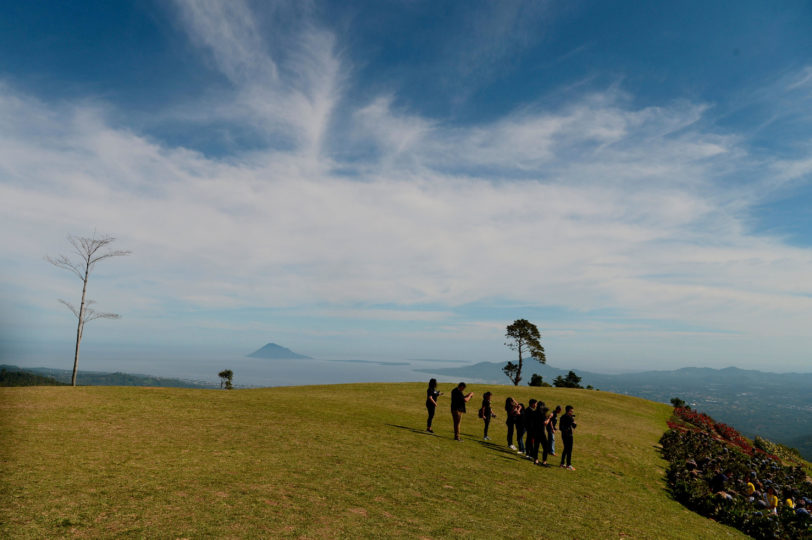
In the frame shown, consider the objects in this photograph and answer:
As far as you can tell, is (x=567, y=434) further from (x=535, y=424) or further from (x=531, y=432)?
(x=531, y=432)

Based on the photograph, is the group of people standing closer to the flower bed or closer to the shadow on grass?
the shadow on grass

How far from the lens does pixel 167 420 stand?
1719 cm

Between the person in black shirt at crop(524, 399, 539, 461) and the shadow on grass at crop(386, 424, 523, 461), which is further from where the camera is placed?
the shadow on grass at crop(386, 424, 523, 461)

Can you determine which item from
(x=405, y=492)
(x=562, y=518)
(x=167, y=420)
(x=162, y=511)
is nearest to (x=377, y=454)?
(x=405, y=492)

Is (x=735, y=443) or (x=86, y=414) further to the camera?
(x=735, y=443)

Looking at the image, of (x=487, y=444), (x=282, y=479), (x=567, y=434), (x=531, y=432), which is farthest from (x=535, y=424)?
(x=282, y=479)

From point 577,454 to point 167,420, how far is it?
748 inches

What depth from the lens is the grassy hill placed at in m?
8.26

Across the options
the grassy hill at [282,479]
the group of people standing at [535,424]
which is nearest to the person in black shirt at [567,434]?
the group of people standing at [535,424]

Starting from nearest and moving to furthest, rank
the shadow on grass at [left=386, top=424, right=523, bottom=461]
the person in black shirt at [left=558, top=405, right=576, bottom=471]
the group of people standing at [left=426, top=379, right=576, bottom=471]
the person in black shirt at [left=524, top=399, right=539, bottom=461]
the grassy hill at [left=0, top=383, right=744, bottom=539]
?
the grassy hill at [left=0, top=383, right=744, bottom=539] → the person in black shirt at [left=558, top=405, right=576, bottom=471] → the group of people standing at [left=426, top=379, right=576, bottom=471] → the person in black shirt at [left=524, top=399, right=539, bottom=461] → the shadow on grass at [left=386, top=424, right=523, bottom=461]

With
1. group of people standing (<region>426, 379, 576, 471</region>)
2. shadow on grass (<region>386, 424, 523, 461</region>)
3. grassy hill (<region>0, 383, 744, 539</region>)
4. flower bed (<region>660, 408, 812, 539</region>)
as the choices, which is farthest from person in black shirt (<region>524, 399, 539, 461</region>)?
flower bed (<region>660, 408, 812, 539</region>)

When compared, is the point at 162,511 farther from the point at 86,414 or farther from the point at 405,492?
the point at 86,414

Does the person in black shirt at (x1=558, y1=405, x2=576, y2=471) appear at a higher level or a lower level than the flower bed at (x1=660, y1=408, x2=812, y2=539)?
higher

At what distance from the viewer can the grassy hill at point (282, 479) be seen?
8258 mm
